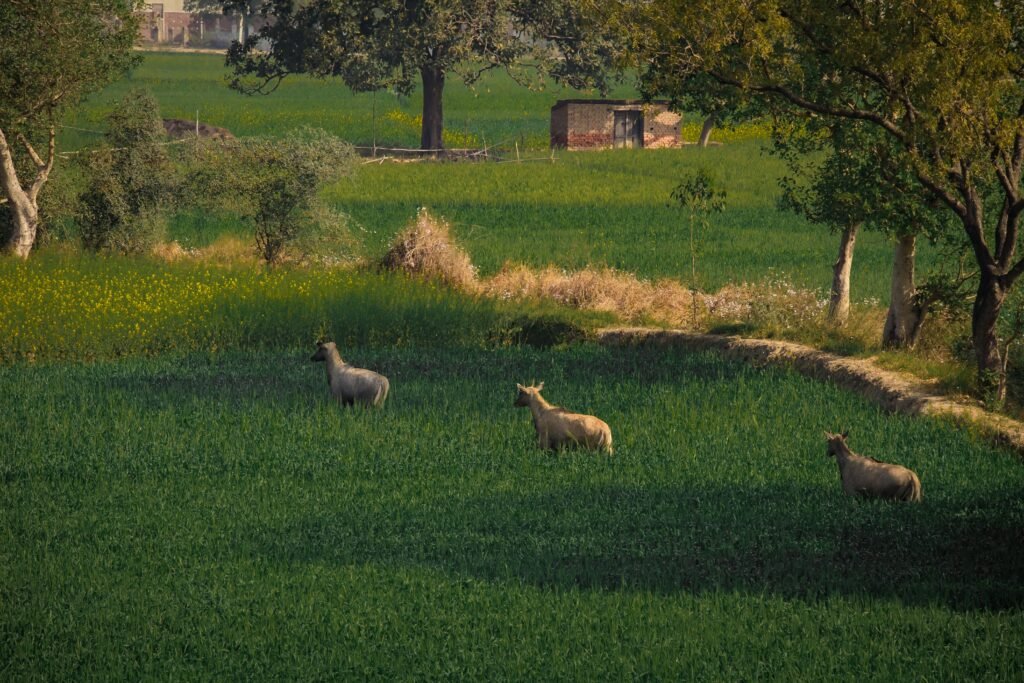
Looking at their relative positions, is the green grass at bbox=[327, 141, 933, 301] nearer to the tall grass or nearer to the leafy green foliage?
the tall grass

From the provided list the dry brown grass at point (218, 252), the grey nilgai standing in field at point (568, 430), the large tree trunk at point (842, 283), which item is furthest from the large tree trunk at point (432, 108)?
the grey nilgai standing in field at point (568, 430)

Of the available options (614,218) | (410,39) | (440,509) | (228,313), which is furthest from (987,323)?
(410,39)

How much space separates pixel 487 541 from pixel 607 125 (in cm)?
6077

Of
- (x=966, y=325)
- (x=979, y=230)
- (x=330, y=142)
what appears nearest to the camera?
(x=979, y=230)

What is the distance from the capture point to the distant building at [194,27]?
161000 mm

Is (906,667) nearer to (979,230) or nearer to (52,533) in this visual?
(52,533)

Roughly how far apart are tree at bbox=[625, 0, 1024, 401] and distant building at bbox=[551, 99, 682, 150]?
161ft

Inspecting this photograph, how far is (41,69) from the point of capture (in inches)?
1407

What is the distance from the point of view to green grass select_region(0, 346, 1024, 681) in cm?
1173

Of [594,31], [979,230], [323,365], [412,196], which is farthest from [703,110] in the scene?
[412,196]

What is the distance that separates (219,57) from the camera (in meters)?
136

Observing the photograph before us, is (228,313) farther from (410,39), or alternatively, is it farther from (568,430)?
(410,39)

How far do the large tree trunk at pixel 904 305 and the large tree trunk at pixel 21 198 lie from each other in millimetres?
19728

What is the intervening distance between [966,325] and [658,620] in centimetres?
1650
